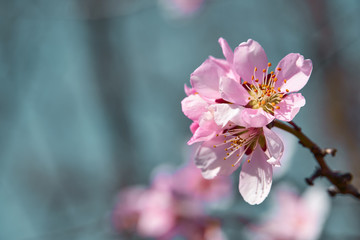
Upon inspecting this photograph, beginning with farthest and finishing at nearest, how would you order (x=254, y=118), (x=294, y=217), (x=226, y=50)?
(x=294, y=217)
(x=226, y=50)
(x=254, y=118)

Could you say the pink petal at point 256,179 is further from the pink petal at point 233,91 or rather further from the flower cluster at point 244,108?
the pink petal at point 233,91

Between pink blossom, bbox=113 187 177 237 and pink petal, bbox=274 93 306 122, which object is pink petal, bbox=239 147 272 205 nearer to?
pink petal, bbox=274 93 306 122

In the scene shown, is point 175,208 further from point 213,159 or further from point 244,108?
point 244,108

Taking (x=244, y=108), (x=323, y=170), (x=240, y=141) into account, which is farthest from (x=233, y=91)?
(x=323, y=170)

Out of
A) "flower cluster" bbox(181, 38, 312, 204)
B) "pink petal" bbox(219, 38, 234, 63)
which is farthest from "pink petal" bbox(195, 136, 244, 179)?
"pink petal" bbox(219, 38, 234, 63)

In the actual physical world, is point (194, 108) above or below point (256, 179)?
above
